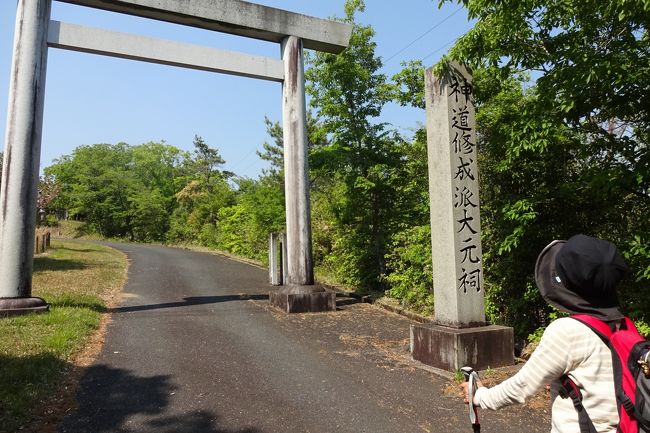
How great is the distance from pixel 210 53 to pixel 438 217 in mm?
5905

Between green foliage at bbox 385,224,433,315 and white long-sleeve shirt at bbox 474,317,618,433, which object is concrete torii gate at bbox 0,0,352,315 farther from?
white long-sleeve shirt at bbox 474,317,618,433

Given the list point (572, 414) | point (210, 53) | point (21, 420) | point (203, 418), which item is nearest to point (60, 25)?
point (210, 53)

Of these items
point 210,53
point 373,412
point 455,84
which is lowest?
point 373,412

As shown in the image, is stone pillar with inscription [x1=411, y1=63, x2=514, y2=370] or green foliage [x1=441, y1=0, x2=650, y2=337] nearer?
green foliage [x1=441, y1=0, x2=650, y2=337]

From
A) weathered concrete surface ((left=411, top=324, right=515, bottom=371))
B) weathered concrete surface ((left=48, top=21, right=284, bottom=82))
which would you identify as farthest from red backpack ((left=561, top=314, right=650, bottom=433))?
weathered concrete surface ((left=48, top=21, right=284, bottom=82))

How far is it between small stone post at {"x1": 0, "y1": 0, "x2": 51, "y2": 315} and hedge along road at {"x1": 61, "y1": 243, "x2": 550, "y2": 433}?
1653 mm

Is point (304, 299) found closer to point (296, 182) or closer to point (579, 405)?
point (296, 182)

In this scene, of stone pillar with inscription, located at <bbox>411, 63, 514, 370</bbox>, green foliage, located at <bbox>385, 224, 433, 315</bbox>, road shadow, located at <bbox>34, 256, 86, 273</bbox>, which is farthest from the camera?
road shadow, located at <bbox>34, 256, 86, 273</bbox>

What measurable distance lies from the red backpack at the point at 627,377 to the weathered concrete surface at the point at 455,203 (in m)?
3.73

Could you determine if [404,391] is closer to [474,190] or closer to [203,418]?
[203,418]

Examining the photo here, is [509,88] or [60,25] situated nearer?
[509,88]

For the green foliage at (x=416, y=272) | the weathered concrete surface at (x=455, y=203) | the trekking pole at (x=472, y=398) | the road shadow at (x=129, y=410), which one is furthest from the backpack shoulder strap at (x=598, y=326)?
the green foliage at (x=416, y=272)

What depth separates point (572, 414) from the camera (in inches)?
65.1

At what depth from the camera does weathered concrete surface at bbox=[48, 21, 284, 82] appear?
7881 mm
